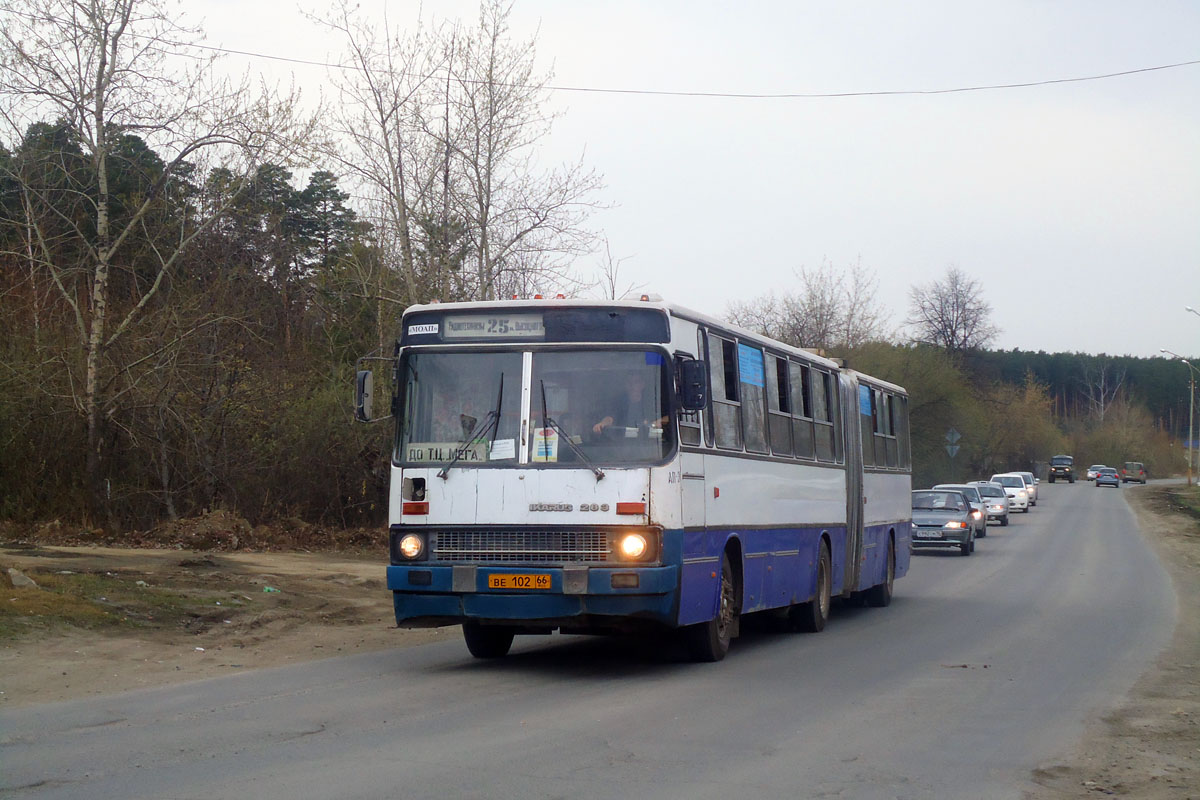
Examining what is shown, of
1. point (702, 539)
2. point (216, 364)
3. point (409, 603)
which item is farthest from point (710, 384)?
point (216, 364)

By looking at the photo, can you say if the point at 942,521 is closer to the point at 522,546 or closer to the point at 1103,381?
the point at 522,546

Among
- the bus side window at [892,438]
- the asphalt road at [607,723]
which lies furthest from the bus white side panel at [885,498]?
the asphalt road at [607,723]

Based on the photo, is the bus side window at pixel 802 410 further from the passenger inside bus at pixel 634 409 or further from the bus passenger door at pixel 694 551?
the passenger inside bus at pixel 634 409

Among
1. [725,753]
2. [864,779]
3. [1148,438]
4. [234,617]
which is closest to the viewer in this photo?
[864,779]

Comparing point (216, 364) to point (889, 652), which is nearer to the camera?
point (889, 652)

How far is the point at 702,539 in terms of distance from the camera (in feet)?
38.3

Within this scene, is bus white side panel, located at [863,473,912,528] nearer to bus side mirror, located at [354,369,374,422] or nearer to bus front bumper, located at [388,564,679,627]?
bus front bumper, located at [388,564,679,627]

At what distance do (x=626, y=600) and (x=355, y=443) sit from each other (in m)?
18.3

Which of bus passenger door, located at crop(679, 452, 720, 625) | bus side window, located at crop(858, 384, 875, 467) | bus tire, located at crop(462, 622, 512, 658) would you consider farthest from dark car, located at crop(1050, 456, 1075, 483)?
bus passenger door, located at crop(679, 452, 720, 625)

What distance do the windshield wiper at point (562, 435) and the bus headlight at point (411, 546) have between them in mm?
1488

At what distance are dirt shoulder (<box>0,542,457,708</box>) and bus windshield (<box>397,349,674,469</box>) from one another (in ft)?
9.70

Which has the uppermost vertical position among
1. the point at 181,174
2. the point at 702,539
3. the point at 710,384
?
the point at 181,174

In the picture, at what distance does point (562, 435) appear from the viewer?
11062 mm

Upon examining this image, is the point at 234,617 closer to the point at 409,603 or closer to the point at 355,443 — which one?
the point at 409,603
